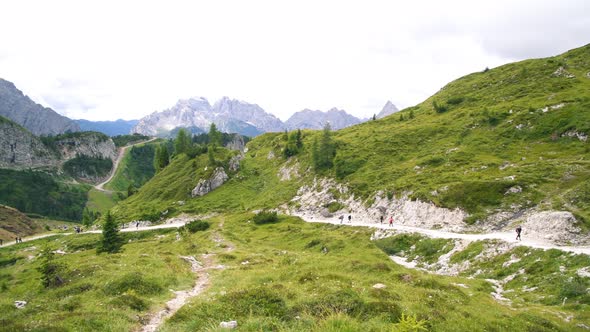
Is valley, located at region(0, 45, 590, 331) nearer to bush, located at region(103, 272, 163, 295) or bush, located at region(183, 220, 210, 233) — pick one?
bush, located at region(103, 272, 163, 295)

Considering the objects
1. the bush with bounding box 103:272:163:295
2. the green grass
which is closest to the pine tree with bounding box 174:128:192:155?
the green grass

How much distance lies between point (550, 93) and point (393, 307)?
368 feet

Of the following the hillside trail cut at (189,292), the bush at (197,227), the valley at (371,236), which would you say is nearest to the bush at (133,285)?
the valley at (371,236)

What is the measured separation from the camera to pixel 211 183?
119 metres

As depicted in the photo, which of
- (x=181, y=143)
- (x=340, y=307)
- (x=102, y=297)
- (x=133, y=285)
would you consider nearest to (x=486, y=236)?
(x=340, y=307)

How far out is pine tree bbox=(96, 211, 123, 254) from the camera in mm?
61688

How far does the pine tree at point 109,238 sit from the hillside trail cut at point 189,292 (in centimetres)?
2725

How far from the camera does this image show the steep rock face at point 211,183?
116 metres

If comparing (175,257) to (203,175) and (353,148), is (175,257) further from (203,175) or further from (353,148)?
(203,175)

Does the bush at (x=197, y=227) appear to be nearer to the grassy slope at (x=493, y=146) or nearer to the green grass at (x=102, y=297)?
the grassy slope at (x=493, y=146)

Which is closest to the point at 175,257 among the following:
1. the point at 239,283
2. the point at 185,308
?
the point at 239,283

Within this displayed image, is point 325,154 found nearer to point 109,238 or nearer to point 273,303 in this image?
point 109,238

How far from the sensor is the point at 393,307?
15.3 metres

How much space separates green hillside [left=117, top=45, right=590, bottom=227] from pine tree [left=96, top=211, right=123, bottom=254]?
39.0 m
